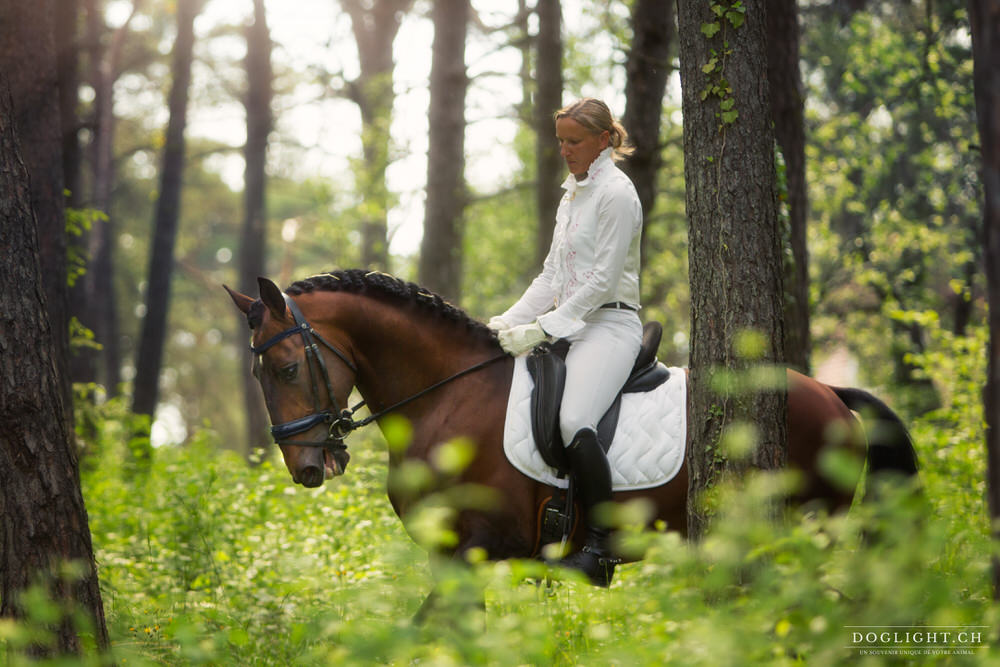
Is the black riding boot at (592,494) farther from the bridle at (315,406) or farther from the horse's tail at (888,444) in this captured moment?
the horse's tail at (888,444)

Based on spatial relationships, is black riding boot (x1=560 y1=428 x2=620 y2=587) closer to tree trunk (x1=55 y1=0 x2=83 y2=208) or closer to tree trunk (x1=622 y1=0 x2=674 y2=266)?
tree trunk (x1=622 y1=0 x2=674 y2=266)

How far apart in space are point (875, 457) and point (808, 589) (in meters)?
3.16

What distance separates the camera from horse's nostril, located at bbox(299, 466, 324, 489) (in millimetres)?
4645

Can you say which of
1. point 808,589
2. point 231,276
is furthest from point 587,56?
point 231,276

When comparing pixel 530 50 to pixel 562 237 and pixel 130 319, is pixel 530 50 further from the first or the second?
pixel 130 319

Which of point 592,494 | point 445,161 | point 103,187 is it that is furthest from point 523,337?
point 103,187

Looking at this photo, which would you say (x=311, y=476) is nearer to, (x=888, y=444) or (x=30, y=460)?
(x=30, y=460)

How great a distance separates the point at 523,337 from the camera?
195 inches

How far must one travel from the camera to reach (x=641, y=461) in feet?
16.0

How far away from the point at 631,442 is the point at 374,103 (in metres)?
15.3

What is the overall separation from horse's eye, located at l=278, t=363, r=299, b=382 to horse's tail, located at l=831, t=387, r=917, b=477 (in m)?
3.22

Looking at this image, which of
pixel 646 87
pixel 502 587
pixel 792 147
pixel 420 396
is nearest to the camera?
pixel 502 587

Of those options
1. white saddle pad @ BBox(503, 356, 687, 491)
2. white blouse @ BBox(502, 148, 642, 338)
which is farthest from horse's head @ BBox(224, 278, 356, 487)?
white blouse @ BBox(502, 148, 642, 338)

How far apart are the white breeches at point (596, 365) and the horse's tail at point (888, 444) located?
1434 mm
